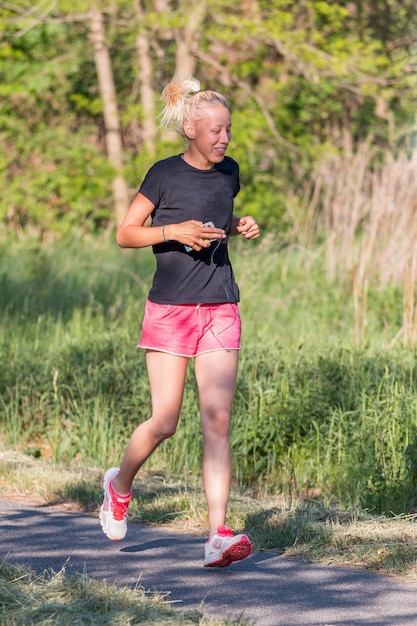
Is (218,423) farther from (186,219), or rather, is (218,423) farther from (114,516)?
(186,219)

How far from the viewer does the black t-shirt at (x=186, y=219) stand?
4.51 meters

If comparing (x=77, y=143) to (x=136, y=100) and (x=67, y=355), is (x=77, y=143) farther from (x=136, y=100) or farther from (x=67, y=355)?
(x=67, y=355)

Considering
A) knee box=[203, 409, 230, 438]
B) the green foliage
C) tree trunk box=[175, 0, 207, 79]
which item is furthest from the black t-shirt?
tree trunk box=[175, 0, 207, 79]

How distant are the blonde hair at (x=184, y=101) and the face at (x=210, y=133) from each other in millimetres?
29

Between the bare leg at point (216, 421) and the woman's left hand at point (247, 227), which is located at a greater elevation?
the woman's left hand at point (247, 227)

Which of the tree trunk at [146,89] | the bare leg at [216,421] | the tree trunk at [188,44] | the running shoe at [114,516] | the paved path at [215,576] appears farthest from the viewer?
the tree trunk at [146,89]

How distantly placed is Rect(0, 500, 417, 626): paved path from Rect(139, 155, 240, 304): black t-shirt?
Result: 1.04m

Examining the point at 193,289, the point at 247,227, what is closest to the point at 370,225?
the point at 247,227

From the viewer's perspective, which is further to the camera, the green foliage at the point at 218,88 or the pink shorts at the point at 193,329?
the green foliage at the point at 218,88

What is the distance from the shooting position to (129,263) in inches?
506

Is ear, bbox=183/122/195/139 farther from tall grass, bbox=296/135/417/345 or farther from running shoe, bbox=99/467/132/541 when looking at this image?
tall grass, bbox=296/135/417/345

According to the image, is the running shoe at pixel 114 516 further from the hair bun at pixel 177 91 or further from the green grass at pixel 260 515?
the hair bun at pixel 177 91

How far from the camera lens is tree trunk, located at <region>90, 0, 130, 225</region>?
16391 mm

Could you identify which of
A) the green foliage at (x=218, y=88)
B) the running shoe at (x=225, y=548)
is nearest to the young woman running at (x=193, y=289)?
the running shoe at (x=225, y=548)
